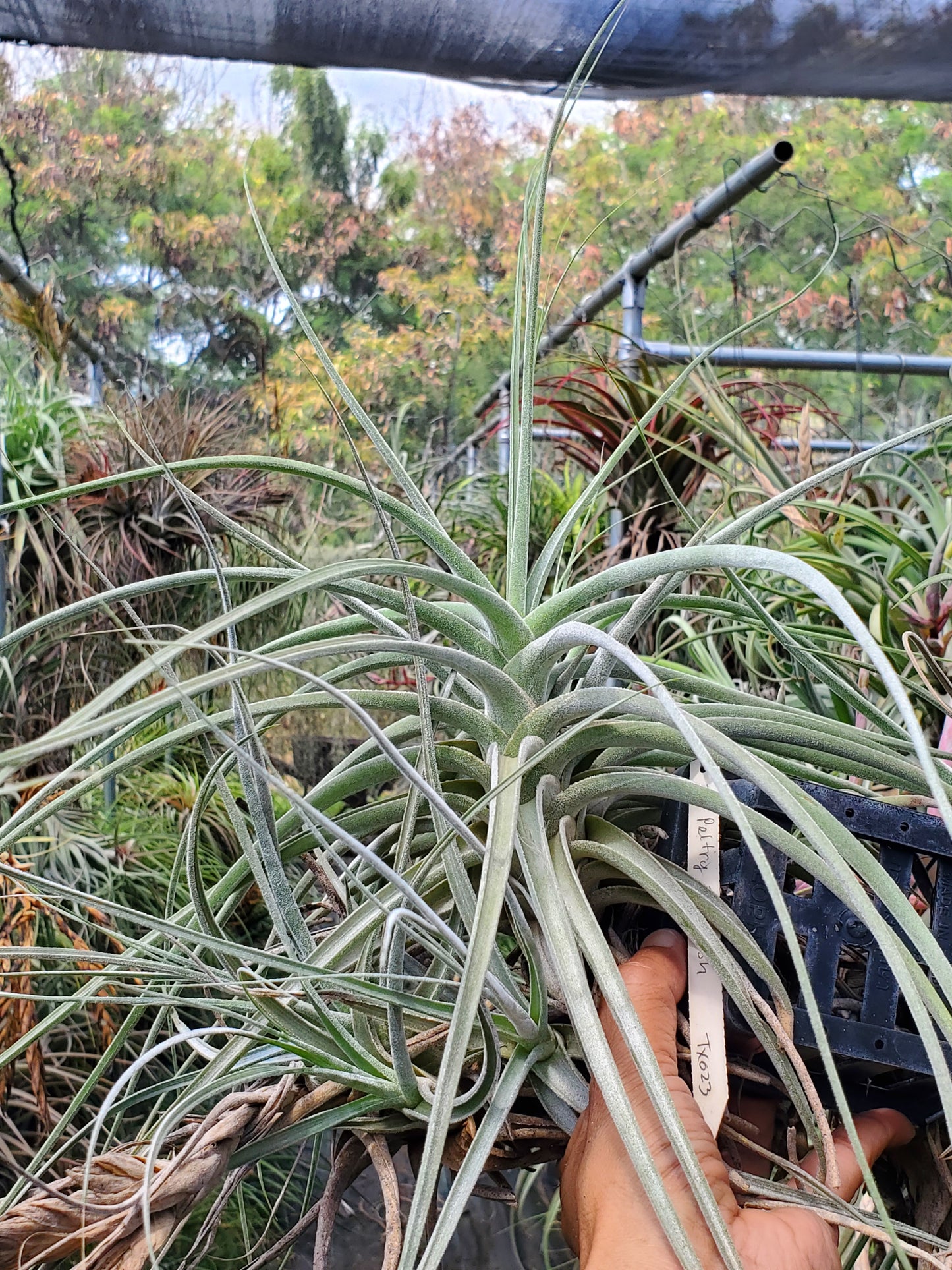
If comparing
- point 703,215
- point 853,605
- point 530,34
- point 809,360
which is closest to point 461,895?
point 853,605

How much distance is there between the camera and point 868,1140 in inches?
15.4

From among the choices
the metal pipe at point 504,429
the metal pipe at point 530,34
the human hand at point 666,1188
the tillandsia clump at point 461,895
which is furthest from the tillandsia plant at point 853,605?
the metal pipe at point 504,429

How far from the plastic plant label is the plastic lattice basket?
10 mm

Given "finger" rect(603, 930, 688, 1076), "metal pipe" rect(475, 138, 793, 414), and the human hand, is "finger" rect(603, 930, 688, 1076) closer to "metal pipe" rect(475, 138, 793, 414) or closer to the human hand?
the human hand

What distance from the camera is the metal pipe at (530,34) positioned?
0.92m

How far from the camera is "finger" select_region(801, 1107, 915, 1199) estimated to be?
1.24 feet

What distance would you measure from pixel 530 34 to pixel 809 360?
0.65m

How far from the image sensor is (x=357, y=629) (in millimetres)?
427

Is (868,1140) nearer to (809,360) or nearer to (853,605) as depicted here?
(853,605)

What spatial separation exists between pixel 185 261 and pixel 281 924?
8971 millimetres

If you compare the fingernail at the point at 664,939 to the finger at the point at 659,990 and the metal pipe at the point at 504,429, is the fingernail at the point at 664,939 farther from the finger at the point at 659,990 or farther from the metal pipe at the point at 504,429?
the metal pipe at the point at 504,429

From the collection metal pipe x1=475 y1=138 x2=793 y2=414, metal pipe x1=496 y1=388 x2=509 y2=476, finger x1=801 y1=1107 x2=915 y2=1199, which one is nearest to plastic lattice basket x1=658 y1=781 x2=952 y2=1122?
finger x1=801 y1=1107 x2=915 y2=1199

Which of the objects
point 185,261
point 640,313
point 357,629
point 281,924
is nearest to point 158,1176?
point 281,924

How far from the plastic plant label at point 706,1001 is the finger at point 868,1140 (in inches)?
2.4
